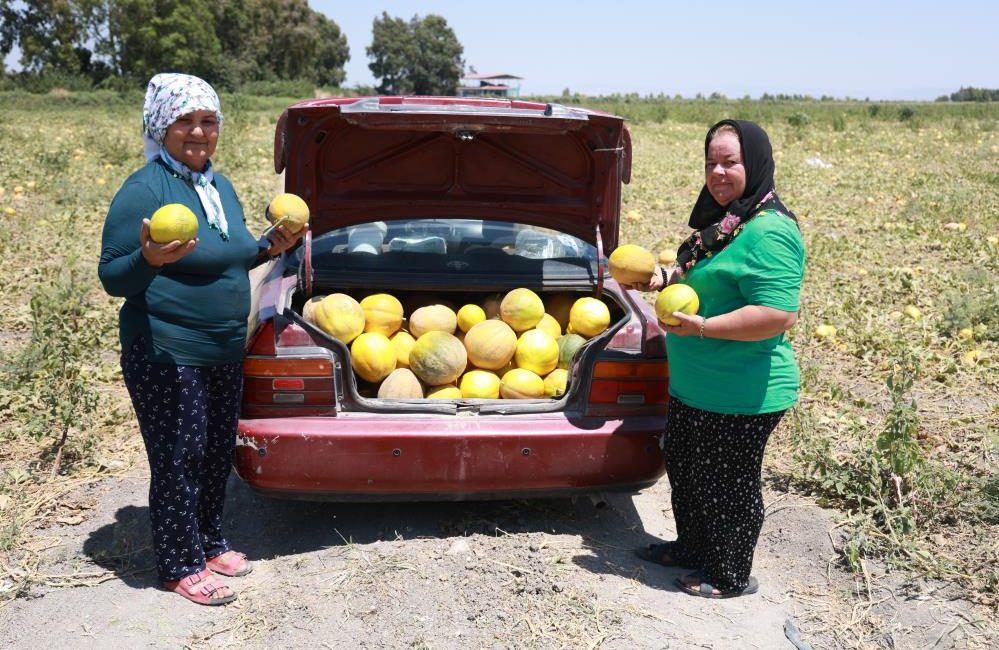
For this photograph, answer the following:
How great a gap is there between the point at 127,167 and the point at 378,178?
14.5 m

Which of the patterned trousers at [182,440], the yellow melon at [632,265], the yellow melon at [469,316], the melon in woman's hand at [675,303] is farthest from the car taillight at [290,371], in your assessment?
the melon in woman's hand at [675,303]

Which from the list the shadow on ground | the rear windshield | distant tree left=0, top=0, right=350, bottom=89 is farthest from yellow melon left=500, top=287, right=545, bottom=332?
distant tree left=0, top=0, right=350, bottom=89

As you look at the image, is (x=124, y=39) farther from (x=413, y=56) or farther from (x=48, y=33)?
(x=413, y=56)

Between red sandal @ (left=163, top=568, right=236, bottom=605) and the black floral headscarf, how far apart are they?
2.45 m

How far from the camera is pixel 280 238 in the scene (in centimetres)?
363

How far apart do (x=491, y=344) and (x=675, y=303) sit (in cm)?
127

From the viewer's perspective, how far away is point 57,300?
6.47 meters

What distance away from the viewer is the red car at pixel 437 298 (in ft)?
11.6

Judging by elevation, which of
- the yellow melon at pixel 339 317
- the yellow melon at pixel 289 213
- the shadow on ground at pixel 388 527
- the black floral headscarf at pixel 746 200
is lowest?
the shadow on ground at pixel 388 527

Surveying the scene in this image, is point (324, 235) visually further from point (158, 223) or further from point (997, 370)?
point (997, 370)

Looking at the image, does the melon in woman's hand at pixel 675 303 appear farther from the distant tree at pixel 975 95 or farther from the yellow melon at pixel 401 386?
the distant tree at pixel 975 95

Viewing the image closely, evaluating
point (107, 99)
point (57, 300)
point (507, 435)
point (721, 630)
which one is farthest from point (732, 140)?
point (107, 99)

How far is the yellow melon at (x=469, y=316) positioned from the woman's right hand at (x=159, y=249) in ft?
5.73

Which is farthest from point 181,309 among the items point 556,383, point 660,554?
point 660,554
